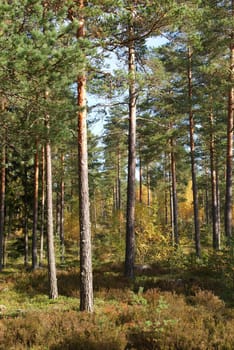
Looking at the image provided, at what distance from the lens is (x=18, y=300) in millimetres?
11453

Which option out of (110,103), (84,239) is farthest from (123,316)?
(110,103)

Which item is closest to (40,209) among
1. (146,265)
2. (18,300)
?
(146,265)

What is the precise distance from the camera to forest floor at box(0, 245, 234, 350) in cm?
651

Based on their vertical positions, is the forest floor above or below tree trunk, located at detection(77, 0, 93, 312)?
below

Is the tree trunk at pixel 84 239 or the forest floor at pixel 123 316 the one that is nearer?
the forest floor at pixel 123 316

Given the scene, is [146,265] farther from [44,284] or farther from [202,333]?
[202,333]

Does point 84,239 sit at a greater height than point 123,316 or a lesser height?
greater

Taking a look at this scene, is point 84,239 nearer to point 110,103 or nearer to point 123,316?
point 123,316

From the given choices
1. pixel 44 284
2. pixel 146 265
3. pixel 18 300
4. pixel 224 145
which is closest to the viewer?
pixel 18 300

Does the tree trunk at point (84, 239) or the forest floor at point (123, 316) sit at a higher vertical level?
the tree trunk at point (84, 239)

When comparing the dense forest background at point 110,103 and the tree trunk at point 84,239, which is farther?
the tree trunk at point 84,239

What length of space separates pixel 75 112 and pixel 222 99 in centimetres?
1177

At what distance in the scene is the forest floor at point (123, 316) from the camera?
6.51 metres

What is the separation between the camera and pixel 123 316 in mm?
8062
